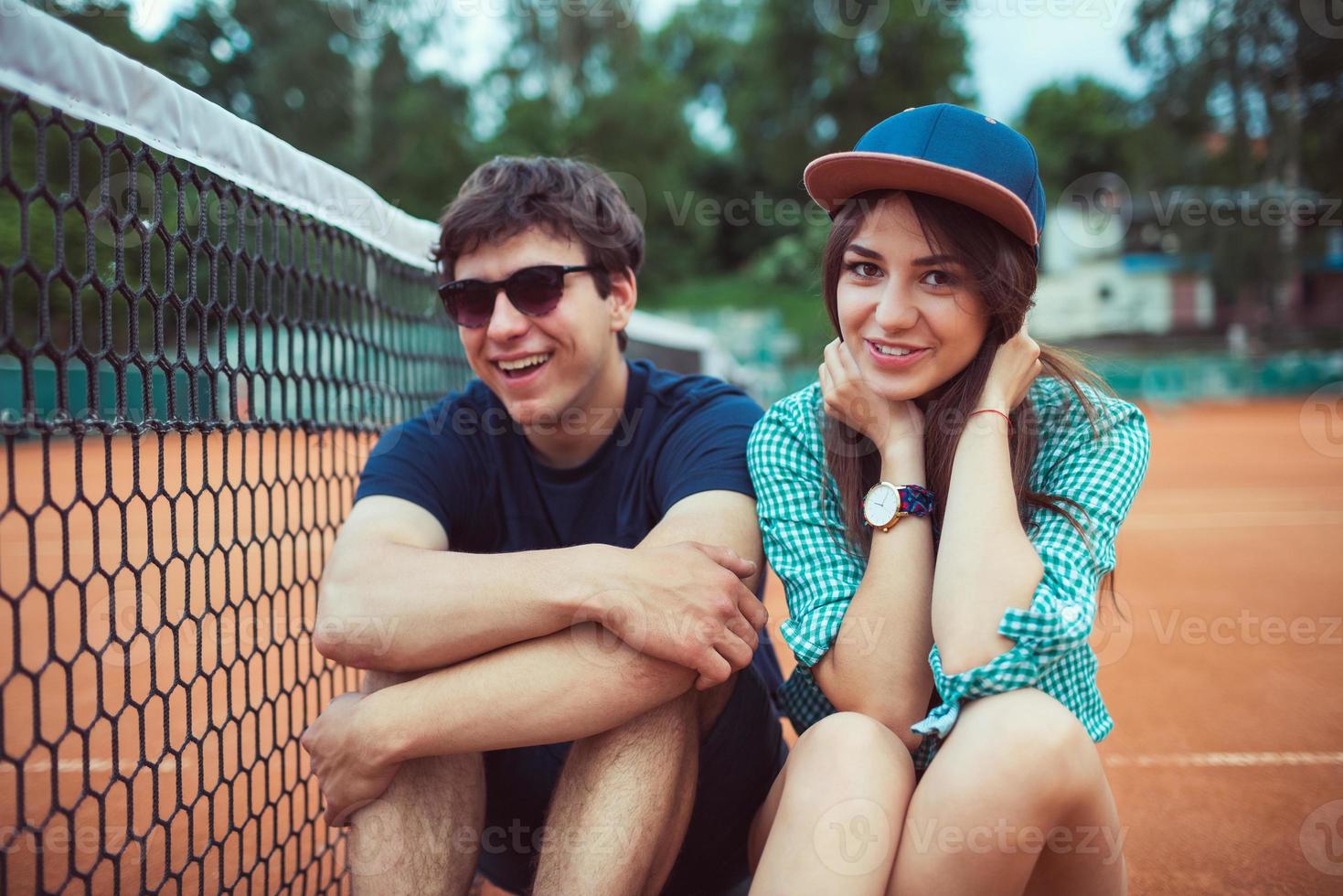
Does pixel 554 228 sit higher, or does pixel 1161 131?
pixel 1161 131

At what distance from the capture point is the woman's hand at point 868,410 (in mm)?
2076

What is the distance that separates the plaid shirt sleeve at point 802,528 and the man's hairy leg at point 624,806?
0.93 ft

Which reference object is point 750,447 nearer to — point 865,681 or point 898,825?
point 865,681

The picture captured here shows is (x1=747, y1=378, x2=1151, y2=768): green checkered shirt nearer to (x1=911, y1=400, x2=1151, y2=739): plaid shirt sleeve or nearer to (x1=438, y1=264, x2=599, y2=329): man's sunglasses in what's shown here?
(x1=911, y1=400, x2=1151, y2=739): plaid shirt sleeve

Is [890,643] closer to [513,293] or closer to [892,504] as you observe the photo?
[892,504]

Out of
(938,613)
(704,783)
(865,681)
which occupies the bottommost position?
(704,783)

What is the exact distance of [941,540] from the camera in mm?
1896

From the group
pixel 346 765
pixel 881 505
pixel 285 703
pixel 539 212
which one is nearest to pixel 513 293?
pixel 539 212

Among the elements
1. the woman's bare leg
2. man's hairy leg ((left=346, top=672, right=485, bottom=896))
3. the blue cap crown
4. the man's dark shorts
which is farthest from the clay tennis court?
the blue cap crown

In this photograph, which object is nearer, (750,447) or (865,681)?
(865,681)

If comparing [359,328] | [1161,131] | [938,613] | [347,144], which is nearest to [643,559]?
[938,613]

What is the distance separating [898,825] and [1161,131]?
104 feet

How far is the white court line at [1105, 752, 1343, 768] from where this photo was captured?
359cm

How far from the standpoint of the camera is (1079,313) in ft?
127
